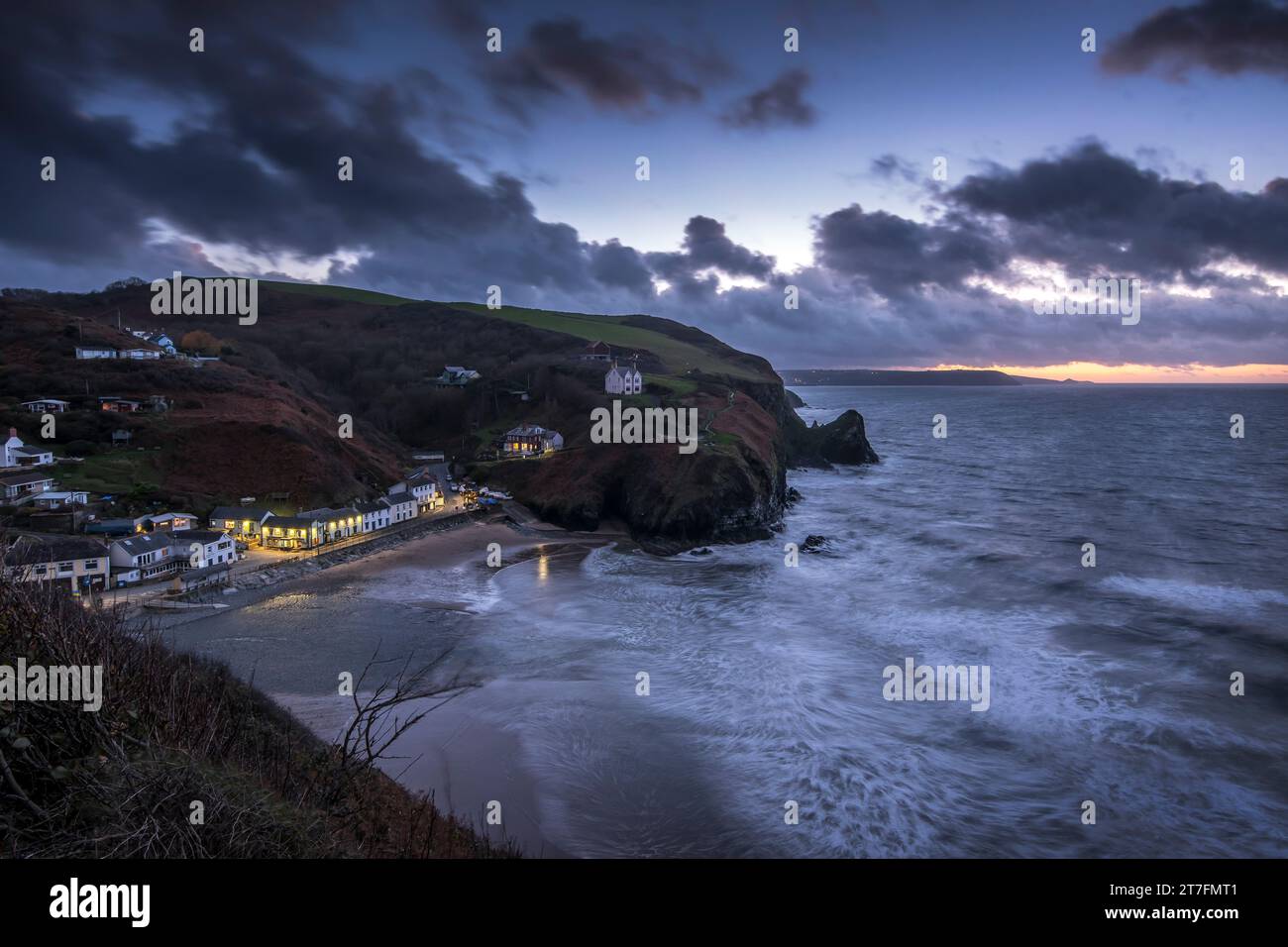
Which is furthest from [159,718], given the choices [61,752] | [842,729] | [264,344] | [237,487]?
[264,344]

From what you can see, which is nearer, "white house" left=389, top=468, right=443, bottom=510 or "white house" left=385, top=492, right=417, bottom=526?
"white house" left=385, top=492, right=417, bottom=526

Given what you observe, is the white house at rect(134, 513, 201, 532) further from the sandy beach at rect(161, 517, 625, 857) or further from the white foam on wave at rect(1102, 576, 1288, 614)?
the white foam on wave at rect(1102, 576, 1288, 614)

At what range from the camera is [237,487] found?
154ft

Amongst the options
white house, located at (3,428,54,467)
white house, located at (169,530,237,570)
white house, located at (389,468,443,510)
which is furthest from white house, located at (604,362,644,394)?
white house, located at (3,428,54,467)

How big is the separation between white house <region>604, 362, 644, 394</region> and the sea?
32095mm

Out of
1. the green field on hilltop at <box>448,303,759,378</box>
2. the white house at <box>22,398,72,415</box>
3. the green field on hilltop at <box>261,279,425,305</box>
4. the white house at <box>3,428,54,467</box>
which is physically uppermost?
the green field on hilltop at <box>261,279,425,305</box>

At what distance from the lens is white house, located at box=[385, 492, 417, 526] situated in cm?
4972

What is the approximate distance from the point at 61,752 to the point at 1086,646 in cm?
3413

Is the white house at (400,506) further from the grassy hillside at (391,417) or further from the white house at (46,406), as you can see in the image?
the white house at (46,406)

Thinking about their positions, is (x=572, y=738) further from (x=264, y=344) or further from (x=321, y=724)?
(x=264, y=344)

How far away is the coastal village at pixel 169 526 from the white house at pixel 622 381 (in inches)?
816

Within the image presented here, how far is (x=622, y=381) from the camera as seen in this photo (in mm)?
73938

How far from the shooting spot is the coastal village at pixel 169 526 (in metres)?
31.3
